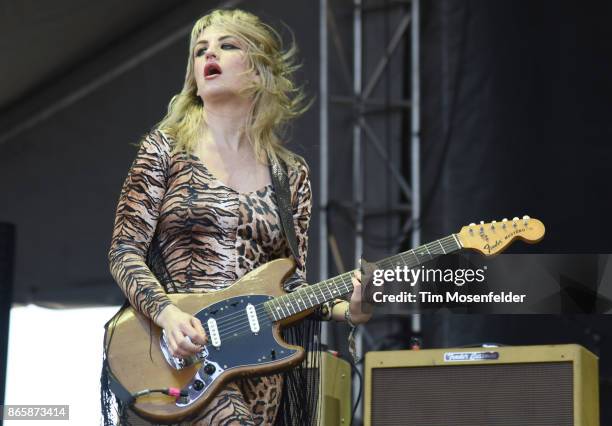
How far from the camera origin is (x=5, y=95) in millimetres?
6996

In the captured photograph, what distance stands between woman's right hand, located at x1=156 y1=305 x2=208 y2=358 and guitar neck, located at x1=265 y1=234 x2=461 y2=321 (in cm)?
23

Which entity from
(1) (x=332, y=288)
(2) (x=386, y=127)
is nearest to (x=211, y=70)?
(1) (x=332, y=288)

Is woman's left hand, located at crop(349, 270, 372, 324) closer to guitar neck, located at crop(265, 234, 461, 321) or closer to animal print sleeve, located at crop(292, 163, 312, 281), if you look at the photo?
guitar neck, located at crop(265, 234, 461, 321)

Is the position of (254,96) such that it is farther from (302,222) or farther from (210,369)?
(210,369)

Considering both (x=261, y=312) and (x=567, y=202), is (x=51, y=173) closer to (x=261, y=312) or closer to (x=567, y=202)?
(x=567, y=202)

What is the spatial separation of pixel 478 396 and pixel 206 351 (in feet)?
3.74

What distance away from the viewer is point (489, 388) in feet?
12.0

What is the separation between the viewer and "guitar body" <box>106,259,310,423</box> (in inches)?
111

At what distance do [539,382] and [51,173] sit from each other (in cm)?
423

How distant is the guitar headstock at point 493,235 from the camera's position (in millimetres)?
3240

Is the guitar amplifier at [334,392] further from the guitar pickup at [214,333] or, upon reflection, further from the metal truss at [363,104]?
the metal truss at [363,104]

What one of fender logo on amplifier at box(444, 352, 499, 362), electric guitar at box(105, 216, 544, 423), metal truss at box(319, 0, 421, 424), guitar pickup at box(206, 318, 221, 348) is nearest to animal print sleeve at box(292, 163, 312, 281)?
electric guitar at box(105, 216, 544, 423)

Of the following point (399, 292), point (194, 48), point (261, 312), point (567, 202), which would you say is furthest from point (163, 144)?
point (567, 202)
